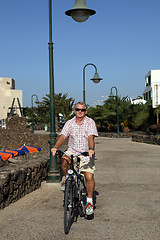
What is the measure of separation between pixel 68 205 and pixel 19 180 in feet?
7.44

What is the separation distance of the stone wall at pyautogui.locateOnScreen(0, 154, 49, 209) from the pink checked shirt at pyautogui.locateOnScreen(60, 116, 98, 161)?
1.50 m

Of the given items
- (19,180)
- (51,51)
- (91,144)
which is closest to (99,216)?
(91,144)

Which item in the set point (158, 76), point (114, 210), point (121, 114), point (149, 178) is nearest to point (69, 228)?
point (114, 210)

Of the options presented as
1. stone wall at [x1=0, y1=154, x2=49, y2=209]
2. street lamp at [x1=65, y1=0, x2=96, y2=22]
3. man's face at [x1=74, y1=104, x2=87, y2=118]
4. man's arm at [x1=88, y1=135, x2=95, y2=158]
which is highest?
street lamp at [x1=65, y1=0, x2=96, y2=22]

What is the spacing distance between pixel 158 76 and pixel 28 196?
61017 mm

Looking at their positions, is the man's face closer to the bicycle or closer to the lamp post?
the bicycle

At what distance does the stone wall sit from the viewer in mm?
6082

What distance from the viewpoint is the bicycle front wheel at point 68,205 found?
4.60 meters

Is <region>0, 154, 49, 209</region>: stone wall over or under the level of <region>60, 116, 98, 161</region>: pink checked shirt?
under

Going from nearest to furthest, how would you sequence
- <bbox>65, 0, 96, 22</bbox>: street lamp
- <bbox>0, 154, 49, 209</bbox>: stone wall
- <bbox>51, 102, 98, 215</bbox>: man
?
<bbox>51, 102, 98, 215</bbox>: man → <bbox>0, 154, 49, 209</bbox>: stone wall → <bbox>65, 0, 96, 22</bbox>: street lamp

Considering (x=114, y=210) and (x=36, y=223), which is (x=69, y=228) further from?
(x=114, y=210)

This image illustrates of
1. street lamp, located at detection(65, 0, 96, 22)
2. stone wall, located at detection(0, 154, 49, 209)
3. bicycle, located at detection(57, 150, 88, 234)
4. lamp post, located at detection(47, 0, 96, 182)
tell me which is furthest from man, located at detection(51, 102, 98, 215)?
street lamp, located at detection(65, 0, 96, 22)

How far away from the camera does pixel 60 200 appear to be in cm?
675

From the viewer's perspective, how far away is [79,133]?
5.47 m
